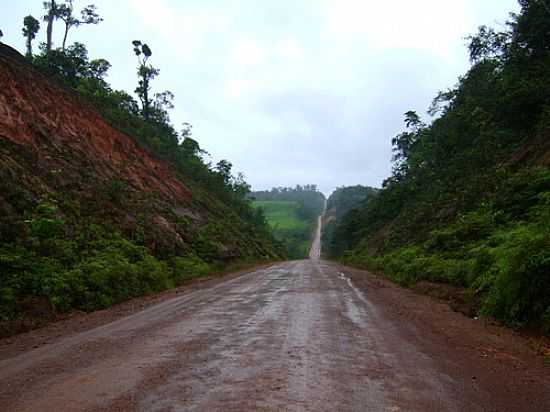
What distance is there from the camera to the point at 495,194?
2086cm

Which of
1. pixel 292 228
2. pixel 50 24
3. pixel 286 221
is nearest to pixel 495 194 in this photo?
pixel 50 24

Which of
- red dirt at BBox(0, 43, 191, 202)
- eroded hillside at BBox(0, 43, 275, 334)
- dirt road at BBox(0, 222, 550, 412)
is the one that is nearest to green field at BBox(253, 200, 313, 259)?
red dirt at BBox(0, 43, 191, 202)

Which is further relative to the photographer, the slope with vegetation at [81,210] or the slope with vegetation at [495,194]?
the slope with vegetation at [81,210]

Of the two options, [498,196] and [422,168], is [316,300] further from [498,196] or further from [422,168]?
[422,168]

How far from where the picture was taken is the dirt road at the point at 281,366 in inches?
195

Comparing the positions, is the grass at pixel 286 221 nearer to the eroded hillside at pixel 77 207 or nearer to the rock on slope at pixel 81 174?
the rock on slope at pixel 81 174

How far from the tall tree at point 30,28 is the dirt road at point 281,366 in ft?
170

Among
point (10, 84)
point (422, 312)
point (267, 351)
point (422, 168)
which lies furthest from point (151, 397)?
point (422, 168)

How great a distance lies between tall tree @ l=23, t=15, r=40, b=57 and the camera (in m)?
51.2

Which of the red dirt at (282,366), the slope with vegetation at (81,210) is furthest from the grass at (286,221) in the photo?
the red dirt at (282,366)

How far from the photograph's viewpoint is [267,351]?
7.11m

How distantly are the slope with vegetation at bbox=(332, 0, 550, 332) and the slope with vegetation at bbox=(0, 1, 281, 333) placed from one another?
10.4 m

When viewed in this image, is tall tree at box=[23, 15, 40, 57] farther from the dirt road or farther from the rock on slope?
the dirt road

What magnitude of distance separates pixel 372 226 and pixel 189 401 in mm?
56729
